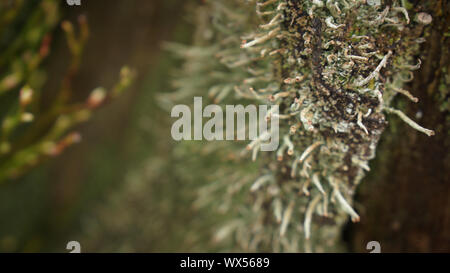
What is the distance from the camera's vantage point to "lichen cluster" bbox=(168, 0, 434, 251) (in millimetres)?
469

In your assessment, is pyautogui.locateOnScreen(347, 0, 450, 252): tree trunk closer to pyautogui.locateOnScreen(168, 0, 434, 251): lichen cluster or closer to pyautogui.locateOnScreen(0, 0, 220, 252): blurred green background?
pyautogui.locateOnScreen(168, 0, 434, 251): lichen cluster

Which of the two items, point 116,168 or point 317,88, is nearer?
point 317,88

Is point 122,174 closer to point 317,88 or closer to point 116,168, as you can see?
point 116,168

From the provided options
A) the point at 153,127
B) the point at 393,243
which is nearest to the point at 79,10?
the point at 153,127

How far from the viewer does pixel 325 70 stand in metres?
0.47

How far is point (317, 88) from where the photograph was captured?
49 centimetres

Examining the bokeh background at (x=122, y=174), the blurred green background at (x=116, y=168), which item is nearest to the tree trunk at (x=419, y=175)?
the bokeh background at (x=122, y=174)

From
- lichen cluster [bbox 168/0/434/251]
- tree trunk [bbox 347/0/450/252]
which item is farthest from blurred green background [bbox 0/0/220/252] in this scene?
tree trunk [bbox 347/0/450/252]

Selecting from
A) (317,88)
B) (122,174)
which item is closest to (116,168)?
(122,174)

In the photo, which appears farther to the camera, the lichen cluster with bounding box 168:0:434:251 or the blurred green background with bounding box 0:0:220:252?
the blurred green background with bounding box 0:0:220:252

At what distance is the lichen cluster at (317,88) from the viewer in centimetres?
47

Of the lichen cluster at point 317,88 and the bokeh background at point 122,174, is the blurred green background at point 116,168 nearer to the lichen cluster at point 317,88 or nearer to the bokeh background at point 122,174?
the bokeh background at point 122,174

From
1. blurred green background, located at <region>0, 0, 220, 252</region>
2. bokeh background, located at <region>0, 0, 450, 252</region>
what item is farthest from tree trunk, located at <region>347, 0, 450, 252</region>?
blurred green background, located at <region>0, 0, 220, 252</region>

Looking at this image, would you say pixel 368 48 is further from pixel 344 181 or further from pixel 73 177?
pixel 73 177
